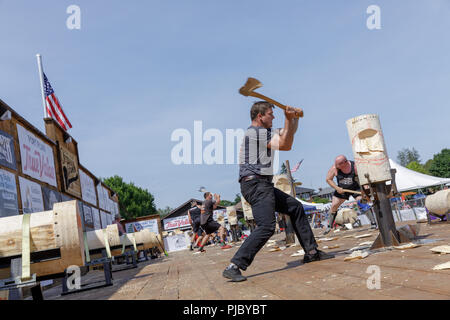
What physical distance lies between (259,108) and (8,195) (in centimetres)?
576

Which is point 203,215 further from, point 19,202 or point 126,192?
point 126,192

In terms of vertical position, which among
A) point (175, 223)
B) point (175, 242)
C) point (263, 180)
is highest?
point (263, 180)

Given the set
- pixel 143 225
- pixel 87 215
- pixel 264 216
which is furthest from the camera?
pixel 143 225

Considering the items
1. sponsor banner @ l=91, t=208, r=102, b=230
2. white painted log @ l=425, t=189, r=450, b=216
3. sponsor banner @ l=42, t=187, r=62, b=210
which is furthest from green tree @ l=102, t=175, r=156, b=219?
white painted log @ l=425, t=189, r=450, b=216

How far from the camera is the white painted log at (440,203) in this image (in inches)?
312

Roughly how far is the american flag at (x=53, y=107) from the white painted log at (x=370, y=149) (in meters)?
12.4

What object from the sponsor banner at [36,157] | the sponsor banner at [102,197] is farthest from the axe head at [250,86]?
the sponsor banner at [102,197]

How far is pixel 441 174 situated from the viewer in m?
83.9

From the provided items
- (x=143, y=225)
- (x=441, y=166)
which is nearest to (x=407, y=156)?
(x=441, y=166)

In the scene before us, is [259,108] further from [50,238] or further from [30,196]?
[30,196]

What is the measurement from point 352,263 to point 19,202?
23.3 ft

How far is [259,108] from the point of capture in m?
4.36
